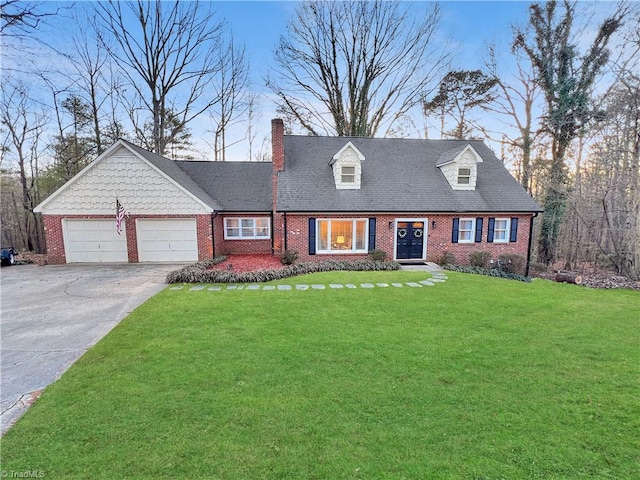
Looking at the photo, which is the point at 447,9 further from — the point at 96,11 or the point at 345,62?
the point at 96,11

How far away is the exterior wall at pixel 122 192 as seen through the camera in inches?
514

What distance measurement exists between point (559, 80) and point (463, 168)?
895 cm

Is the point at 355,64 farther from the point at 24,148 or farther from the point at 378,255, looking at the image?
the point at 24,148

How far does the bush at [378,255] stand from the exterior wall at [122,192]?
8079mm

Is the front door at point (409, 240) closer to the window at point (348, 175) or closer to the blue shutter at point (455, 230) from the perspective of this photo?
the blue shutter at point (455, 230)

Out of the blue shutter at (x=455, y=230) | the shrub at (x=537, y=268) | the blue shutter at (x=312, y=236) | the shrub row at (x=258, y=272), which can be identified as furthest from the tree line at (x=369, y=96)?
the blue shutter at (x=312, y=236)

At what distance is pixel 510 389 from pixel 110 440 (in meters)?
5.03

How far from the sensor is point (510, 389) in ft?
13.7

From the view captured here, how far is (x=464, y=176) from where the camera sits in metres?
15.2

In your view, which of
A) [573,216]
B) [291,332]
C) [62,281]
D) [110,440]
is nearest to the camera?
[110,440]

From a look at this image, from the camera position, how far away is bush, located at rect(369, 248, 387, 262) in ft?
44.5

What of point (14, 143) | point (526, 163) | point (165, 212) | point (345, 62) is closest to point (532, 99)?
point (526, 163)

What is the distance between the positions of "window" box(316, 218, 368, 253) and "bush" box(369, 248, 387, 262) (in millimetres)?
467

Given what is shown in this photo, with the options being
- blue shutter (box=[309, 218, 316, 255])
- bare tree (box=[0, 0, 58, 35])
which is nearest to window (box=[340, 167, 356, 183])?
blue shutter (box=[309, 218, 316, 255])
